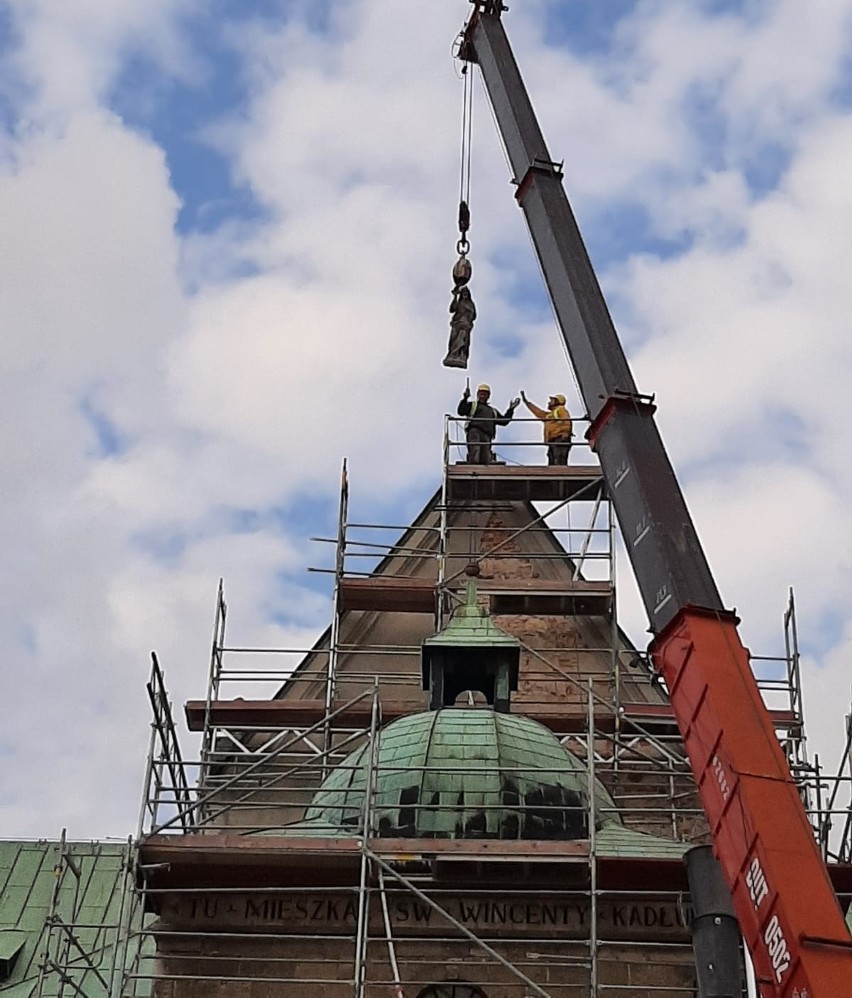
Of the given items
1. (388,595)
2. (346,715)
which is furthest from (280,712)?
(388,595)

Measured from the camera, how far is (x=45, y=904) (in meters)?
31.4

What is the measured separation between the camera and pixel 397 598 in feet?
98.6

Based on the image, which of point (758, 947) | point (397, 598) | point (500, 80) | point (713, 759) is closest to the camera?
point (758, 947)

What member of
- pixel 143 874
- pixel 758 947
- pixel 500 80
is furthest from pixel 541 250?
pixel 758 947

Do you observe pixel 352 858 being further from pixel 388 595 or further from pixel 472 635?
pixel 388 595

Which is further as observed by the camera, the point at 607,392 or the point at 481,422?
the point at 481,422

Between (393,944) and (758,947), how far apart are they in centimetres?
702

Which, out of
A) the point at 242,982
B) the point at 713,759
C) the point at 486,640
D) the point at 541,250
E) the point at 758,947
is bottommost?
the point at 758,947

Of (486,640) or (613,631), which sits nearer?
(486,640)

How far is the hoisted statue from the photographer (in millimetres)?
32906

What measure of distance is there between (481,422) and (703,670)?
17087 mm

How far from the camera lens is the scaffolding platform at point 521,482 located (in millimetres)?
31422

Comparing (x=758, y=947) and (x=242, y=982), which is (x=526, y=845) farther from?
(x=758, y=947)

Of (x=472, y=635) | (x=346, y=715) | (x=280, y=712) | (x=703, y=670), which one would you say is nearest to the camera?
(x=703, y=670)
